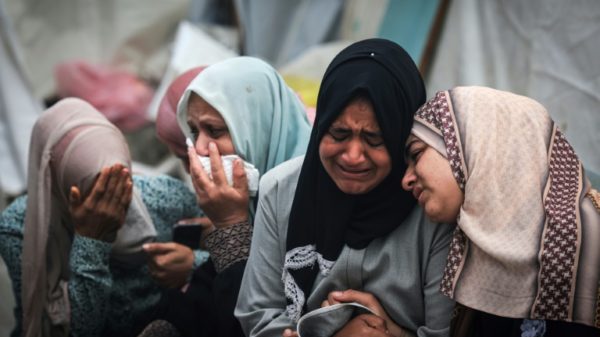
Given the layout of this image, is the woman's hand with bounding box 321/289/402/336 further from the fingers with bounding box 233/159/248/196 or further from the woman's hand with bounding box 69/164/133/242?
the woman's hand with bounding box 69/164/133/242

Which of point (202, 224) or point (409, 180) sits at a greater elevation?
point (409, 180)

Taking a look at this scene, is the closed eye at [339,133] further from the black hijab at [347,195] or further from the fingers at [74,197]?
the fingers at [74,197]

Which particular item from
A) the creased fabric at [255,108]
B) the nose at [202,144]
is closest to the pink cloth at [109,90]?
the creased fabric at [255,108]

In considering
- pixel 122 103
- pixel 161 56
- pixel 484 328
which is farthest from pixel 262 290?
pixel 161 56

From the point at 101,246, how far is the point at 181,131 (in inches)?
21.1

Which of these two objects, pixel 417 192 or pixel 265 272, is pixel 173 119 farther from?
pixel 417 192

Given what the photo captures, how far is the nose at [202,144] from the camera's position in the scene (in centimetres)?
225

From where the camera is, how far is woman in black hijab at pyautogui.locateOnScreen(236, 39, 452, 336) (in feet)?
5.65

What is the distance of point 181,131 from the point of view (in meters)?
2.57

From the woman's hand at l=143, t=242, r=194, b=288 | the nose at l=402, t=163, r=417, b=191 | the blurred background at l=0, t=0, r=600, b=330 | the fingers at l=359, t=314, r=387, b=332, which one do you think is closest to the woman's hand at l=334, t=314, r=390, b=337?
the fingers at l=359, t=314, r=387, b=332

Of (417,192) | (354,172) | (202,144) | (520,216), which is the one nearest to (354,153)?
(354,172)

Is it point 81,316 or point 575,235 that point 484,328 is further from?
point 81,316

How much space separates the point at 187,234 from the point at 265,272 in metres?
0.65

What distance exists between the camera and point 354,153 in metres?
1.75
